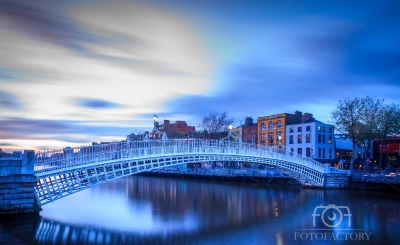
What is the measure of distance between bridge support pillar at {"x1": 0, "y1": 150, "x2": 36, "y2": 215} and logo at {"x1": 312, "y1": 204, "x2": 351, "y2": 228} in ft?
50.8

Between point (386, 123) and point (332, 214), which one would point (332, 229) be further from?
point (386, 123)

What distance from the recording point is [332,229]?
18656 millimetres

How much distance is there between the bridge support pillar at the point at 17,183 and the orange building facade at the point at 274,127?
45.6 m

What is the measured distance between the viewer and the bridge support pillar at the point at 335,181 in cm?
3859

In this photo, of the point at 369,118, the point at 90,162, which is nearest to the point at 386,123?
the point at 369,118

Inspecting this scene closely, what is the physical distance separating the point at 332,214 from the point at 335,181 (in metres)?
16.1

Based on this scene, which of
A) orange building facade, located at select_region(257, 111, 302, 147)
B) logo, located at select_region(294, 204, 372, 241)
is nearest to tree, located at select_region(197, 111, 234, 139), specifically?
orange building facade, located at select_region(257, 111, 302, 147)

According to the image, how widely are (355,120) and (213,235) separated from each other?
1246 inches

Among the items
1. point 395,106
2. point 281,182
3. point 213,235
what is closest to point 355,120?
point 395,106

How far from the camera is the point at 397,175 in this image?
34.5 metres

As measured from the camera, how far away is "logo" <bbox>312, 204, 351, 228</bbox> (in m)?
20.8

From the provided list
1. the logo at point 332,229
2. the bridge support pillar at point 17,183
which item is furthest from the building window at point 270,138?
the bridge support pillar at point 17,183

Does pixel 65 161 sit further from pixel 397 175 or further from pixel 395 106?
pixel 395 106

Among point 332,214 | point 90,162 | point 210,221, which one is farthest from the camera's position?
point 332,214
